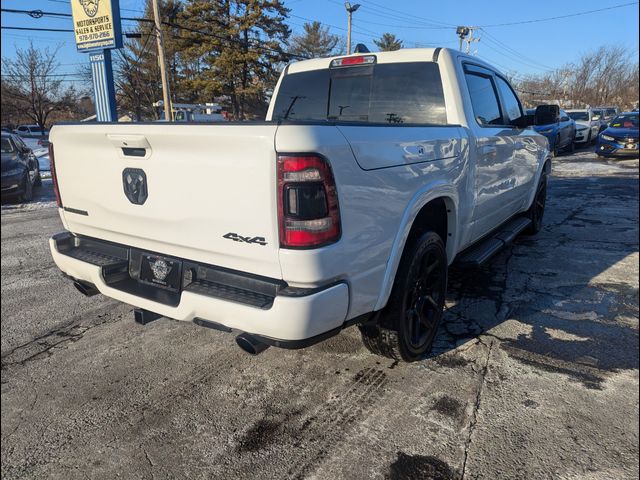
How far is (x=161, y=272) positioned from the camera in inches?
99.0

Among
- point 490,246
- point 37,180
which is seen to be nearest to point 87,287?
point 490,246

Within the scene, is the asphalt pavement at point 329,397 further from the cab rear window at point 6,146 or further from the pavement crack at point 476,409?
the cab rear window at point 6,146

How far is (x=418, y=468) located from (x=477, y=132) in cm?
257

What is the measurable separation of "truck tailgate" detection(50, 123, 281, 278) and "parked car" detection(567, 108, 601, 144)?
22.4 metres

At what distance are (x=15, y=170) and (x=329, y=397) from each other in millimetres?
10642

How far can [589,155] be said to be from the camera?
17.9 meters

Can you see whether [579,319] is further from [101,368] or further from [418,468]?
[101,368]

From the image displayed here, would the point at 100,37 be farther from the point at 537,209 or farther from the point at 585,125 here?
the point at 585,125

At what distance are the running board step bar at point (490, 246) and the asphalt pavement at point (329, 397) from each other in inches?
18.4

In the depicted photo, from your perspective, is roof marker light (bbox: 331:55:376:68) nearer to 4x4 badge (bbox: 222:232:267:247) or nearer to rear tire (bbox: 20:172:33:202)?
4x4 badge (bbox: 222:232:267:247)

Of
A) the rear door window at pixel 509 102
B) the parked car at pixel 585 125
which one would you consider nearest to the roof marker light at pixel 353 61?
the rear door window at pixel 509 102

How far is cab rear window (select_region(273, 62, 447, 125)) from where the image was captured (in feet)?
12.0

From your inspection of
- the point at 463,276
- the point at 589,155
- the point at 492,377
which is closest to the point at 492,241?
the point at 463,276

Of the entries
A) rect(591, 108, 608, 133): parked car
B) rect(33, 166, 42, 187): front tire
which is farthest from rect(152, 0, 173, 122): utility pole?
rect(591, 108, 608, 133): parked car
